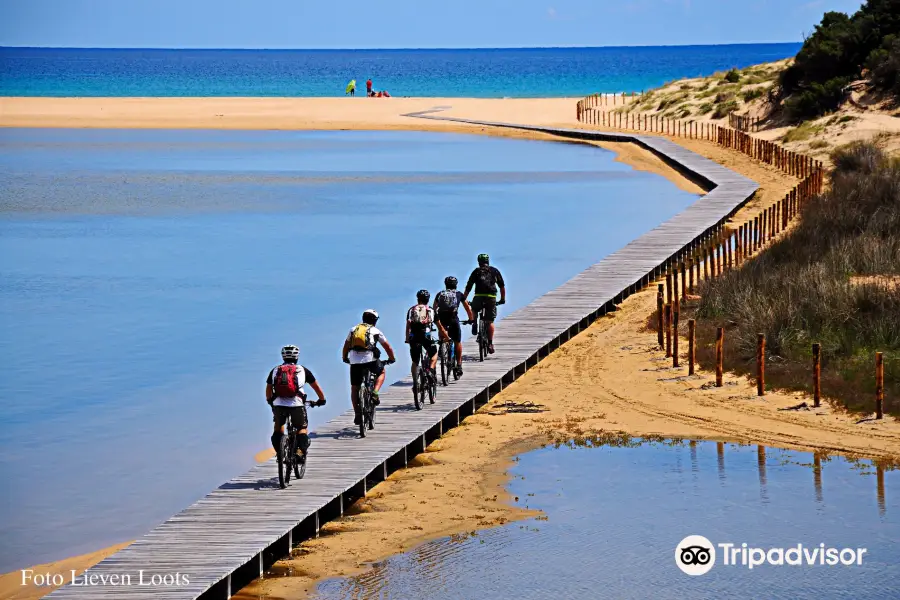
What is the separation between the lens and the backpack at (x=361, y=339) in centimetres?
1543

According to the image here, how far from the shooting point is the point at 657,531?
46.5ft

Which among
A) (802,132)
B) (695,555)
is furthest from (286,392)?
(802,132)

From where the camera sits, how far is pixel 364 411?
16125 millimetres

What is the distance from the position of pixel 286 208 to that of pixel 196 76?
526 feet

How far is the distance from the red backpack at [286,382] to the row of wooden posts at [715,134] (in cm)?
3049

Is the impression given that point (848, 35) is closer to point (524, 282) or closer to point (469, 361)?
point (524, 282)

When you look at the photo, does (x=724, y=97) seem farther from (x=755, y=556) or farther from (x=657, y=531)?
(x=755, y=556)

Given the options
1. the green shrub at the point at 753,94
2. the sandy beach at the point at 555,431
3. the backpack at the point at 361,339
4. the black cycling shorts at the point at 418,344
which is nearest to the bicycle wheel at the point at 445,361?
the sandy beach at the point at 555,431

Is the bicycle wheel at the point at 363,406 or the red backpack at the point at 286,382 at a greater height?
the red backpack at the point at 286,382

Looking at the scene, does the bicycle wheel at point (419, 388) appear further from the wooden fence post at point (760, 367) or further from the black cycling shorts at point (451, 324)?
the wooden fence post at point (760, 367)

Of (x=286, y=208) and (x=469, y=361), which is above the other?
(x=286, y=208)

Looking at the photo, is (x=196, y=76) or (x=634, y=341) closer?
(x=634, y=341)

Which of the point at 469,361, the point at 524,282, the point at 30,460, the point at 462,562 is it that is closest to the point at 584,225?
the point at 524,282

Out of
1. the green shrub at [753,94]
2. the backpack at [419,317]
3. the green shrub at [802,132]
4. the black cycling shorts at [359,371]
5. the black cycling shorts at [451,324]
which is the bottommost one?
the black cycling shorts at [359,371]
